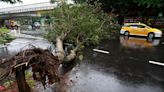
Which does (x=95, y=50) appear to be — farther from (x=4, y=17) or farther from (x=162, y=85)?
(x=4, y=17)

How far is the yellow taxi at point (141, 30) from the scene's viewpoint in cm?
1916

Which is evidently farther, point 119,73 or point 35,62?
point 119,73

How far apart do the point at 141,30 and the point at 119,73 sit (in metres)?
11.5

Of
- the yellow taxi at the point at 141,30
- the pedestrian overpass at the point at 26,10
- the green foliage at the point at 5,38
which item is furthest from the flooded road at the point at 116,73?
the pedestrian overpass at the point at 26,10

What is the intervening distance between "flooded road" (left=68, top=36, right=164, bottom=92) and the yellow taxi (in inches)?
222

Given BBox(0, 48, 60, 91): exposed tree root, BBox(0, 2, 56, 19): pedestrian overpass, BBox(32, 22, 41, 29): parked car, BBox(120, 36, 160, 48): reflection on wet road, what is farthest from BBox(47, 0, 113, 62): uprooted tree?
BBox(32, 22, 41, 29): parked car

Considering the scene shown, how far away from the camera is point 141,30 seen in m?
19.8

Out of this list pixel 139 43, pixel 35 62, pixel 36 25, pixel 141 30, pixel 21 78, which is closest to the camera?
pixel 35 62

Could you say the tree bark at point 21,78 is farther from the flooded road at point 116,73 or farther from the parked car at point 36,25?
the parked car at point 36,25

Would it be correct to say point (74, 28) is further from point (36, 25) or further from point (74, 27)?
point (36, 25)

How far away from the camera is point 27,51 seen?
494 centimetres

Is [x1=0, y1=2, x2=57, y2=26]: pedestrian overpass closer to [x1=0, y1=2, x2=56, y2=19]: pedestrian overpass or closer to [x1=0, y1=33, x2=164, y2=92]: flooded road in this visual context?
[x1=0, y1=2, x2=56, y2=19]: pedestrian overpass

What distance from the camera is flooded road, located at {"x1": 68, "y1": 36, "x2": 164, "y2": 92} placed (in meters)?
8.03

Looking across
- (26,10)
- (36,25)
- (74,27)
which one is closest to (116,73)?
(74,27)
